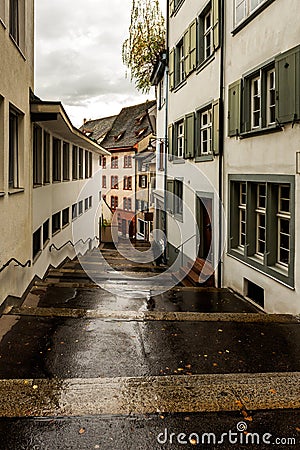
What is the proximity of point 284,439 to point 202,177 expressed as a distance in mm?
10414

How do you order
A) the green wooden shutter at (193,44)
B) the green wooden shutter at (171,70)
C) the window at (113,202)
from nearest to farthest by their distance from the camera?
1. the green wooden shutter at (193,44)
2. the green wooden shutter at (171,70)
3. the window at (113,202)

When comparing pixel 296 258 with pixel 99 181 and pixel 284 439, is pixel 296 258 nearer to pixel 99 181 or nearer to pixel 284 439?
pixel 284 439

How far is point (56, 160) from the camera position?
15.0 metres

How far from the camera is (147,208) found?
38344 millimetres

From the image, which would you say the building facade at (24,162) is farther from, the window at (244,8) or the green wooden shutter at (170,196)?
the green wooden shutter at (170,196)

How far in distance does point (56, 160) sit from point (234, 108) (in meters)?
6.55

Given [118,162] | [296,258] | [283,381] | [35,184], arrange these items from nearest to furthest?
[283,381] → [296,258] → [35,184] → [118,162]

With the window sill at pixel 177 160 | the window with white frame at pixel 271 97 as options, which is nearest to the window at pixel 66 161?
the window sill at pixel 177 160

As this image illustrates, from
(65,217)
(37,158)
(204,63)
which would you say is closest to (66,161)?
(65,217)

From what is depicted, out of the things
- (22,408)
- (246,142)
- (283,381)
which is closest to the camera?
(22,408)

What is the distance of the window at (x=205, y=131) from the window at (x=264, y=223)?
280 cm

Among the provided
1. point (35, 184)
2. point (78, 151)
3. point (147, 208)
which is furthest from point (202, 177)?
point (147, 208)

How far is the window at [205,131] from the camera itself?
44.2ft

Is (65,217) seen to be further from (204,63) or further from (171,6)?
(171,6)
